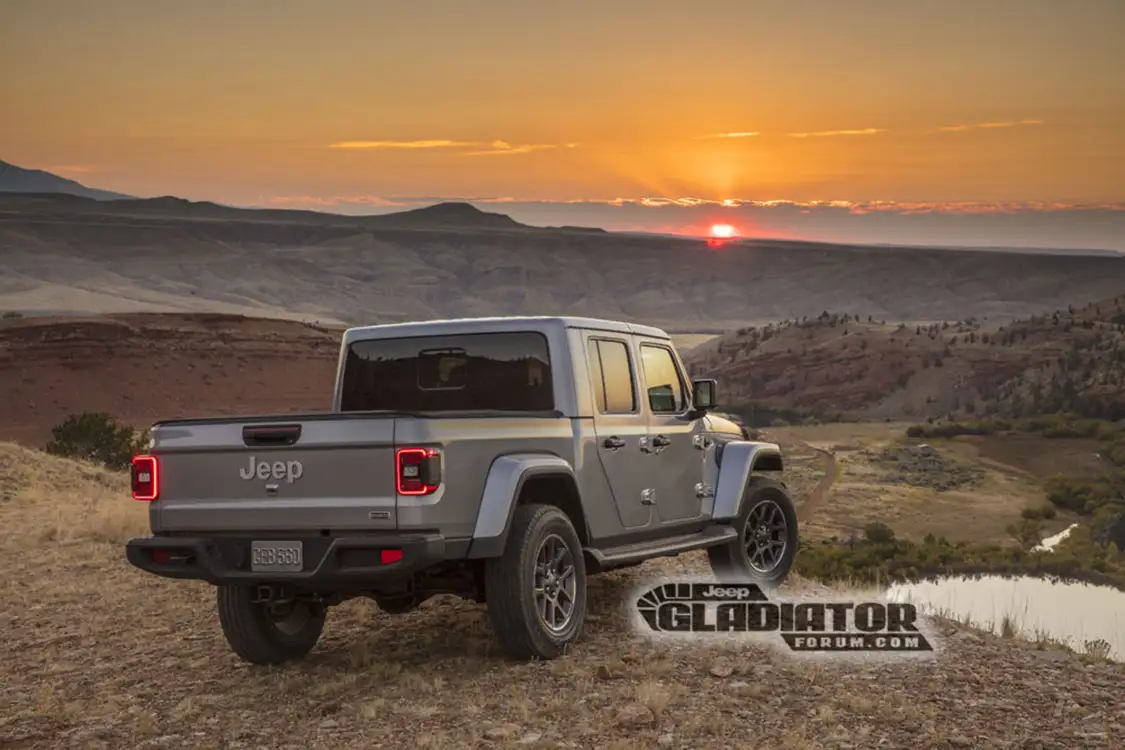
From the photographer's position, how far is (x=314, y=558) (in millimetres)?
7234

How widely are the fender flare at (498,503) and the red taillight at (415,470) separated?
464 millimetres

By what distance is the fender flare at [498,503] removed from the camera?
7.36 m

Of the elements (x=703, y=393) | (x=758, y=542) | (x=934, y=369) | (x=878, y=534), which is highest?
(x=934, y=369)

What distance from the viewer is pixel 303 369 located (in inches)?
2603

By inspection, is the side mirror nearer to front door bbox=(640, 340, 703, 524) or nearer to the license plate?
front door bbox=(640, 340, 703, 524)

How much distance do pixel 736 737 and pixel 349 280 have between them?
615 feet

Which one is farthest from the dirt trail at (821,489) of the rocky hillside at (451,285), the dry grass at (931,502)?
the rocky hillside at (451,285)

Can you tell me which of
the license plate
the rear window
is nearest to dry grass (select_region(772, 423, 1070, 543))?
the rear window

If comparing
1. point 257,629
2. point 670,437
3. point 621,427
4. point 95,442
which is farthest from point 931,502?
point 257,629

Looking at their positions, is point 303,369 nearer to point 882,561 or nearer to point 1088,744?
point 882,561

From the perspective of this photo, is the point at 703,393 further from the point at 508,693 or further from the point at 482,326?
the point at 508,693

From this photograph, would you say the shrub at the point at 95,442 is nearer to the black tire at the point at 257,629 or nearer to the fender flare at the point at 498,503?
the black tire at the point at 257,629

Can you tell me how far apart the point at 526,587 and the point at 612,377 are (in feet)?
6.37

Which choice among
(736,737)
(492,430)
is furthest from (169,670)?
(736,737)
